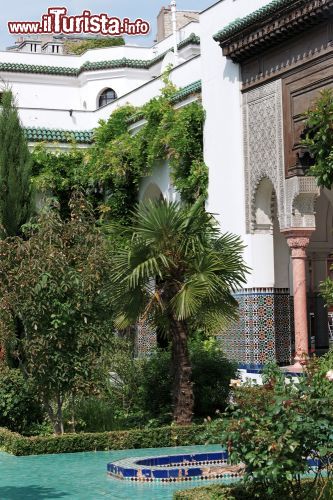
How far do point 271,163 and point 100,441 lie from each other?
5.53 m

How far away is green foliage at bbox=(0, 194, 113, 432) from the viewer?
12.5m

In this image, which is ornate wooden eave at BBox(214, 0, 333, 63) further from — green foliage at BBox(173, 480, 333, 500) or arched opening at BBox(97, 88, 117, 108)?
arched opening at BBox(97, 88, 117, 108)

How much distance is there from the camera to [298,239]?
15.3m

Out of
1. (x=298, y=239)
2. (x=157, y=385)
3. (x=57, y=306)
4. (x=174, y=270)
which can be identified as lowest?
(x=157, y=385)

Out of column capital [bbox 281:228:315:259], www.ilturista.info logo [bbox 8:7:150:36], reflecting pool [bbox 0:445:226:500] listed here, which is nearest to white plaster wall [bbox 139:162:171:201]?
column capital [bbox 281:228:315:259]

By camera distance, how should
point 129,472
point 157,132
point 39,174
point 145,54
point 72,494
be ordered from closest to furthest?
point 72,494, point 129,472, point 157,132, point 39,174, point 145,54

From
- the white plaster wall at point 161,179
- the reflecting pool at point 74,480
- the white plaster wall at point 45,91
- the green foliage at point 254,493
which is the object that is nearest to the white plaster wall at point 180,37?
the white plaster wall at point 45,91

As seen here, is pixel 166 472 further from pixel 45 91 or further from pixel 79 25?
pixel 79 25

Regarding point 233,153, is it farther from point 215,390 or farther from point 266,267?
point 215,390

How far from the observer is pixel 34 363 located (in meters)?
12.6

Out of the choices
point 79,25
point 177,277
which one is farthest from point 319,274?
point 79,25

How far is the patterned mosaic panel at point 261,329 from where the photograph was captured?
621 inches

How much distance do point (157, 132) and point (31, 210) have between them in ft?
10.9

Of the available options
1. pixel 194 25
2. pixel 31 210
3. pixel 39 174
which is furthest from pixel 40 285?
pixel 194 25
